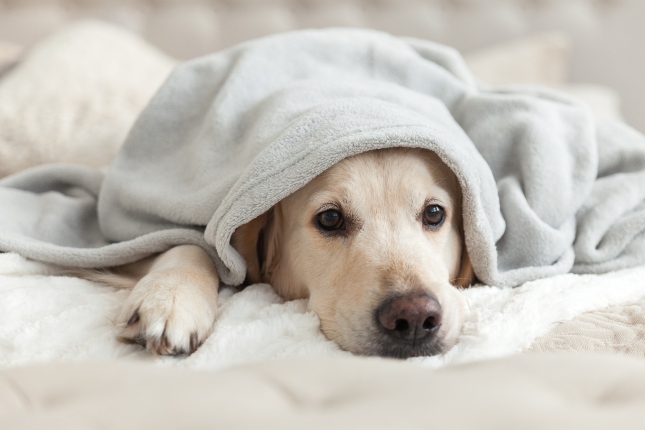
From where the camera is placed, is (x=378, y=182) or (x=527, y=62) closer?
(x=378, y=182)

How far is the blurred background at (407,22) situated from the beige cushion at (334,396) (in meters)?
3.08

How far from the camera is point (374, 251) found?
1435 mm

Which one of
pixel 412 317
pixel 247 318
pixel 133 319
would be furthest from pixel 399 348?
pixel 133 319

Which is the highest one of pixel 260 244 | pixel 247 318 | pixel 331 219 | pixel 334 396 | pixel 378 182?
pixel 334 396

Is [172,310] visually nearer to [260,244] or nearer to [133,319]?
[133,319]

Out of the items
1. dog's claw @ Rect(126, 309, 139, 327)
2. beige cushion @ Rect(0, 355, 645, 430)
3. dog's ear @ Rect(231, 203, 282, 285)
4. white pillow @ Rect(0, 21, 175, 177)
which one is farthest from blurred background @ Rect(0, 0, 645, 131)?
beige cushion @ Rect(0, 355, 645, 430)

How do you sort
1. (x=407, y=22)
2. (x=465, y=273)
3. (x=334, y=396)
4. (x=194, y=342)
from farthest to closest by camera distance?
(x=407, y=22) < (x=465, y=273) < (x=194, y=342) < (x=334, y=396)

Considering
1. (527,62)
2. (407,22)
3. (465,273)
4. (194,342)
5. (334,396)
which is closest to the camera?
(334,396)

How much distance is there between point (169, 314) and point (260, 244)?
1.92 feet

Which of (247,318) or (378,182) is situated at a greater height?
(378,182)

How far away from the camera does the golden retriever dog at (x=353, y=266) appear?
1.26m

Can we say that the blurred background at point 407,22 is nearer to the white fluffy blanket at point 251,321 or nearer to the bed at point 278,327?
the bed at point 278,327

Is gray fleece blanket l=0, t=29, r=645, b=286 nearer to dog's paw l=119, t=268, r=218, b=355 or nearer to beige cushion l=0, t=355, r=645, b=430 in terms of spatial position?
dog's paw l=119, t=268, r=218, b=355

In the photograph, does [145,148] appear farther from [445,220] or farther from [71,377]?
[71,377]
